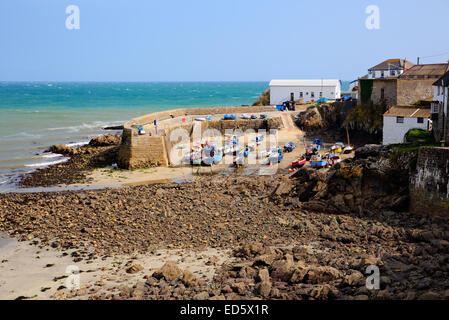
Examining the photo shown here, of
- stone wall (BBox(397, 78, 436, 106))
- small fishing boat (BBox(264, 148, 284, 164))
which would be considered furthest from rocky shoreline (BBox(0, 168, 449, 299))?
stone wall (BBox(397, 78, 436, 106))

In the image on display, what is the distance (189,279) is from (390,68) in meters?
39.6

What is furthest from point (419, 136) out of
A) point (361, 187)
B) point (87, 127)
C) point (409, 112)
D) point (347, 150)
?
point (87, 127)

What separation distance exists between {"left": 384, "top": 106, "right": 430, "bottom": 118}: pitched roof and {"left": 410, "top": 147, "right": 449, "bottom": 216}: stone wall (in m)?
8.16

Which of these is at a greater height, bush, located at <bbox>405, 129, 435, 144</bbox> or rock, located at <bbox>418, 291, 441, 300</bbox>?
bush, located at <bbox>405, 129, 435, 144</bbox>

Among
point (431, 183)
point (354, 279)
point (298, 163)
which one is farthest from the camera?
point (298, 163)

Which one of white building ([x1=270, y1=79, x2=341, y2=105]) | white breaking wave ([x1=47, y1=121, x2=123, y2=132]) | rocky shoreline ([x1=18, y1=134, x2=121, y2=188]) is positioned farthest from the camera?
white breaking wave ([x1=47, y1=121, x2=123, y2=132])

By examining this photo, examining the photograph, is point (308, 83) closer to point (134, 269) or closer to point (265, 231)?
point (265, 231)

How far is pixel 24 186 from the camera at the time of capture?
31.3 metres

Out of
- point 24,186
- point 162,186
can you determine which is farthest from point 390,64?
point 24,186

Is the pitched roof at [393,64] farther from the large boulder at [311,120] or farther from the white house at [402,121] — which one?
the white house at [402,121]

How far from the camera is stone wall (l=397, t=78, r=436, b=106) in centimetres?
3694

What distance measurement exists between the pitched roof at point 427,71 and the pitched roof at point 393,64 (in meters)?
9.39

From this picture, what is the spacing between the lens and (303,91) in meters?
56.0

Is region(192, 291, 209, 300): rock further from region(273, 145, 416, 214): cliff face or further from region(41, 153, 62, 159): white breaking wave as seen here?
region(41, 153, 62, 159): white breaking wave
